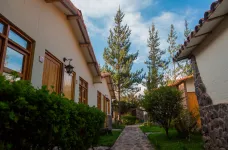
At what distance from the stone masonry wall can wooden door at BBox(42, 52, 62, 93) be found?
4.41m

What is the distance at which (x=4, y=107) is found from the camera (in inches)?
59.6

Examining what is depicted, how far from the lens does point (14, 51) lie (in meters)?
3.89

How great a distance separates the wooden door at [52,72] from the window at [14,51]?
2.87 feet

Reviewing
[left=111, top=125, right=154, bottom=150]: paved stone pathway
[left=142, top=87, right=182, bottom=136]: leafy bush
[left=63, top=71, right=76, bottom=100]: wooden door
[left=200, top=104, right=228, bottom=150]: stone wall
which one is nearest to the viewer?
[left=200, top=104, right=228, bottom=150]: stone wall

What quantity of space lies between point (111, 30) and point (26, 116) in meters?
24.6

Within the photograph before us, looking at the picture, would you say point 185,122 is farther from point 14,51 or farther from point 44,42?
point 14,51

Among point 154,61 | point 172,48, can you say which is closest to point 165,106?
point 172,48

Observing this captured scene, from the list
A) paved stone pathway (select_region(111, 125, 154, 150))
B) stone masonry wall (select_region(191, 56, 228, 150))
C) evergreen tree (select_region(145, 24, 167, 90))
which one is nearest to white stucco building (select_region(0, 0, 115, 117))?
paved stone pathway (select_region(111, 125, 154, 150))

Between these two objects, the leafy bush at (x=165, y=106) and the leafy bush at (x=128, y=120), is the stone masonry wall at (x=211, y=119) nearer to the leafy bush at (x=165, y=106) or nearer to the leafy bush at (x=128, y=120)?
the leafy bush at (x=165, y=106)

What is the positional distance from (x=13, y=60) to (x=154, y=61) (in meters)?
25.5

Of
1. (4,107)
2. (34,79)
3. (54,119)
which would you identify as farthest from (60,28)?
(4,107)

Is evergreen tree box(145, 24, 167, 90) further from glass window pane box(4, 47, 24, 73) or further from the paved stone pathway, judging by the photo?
glass window pane box(4, 47, 24, 73)

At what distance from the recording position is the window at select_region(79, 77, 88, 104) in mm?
8562

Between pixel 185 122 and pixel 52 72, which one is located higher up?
pixel 52 72
